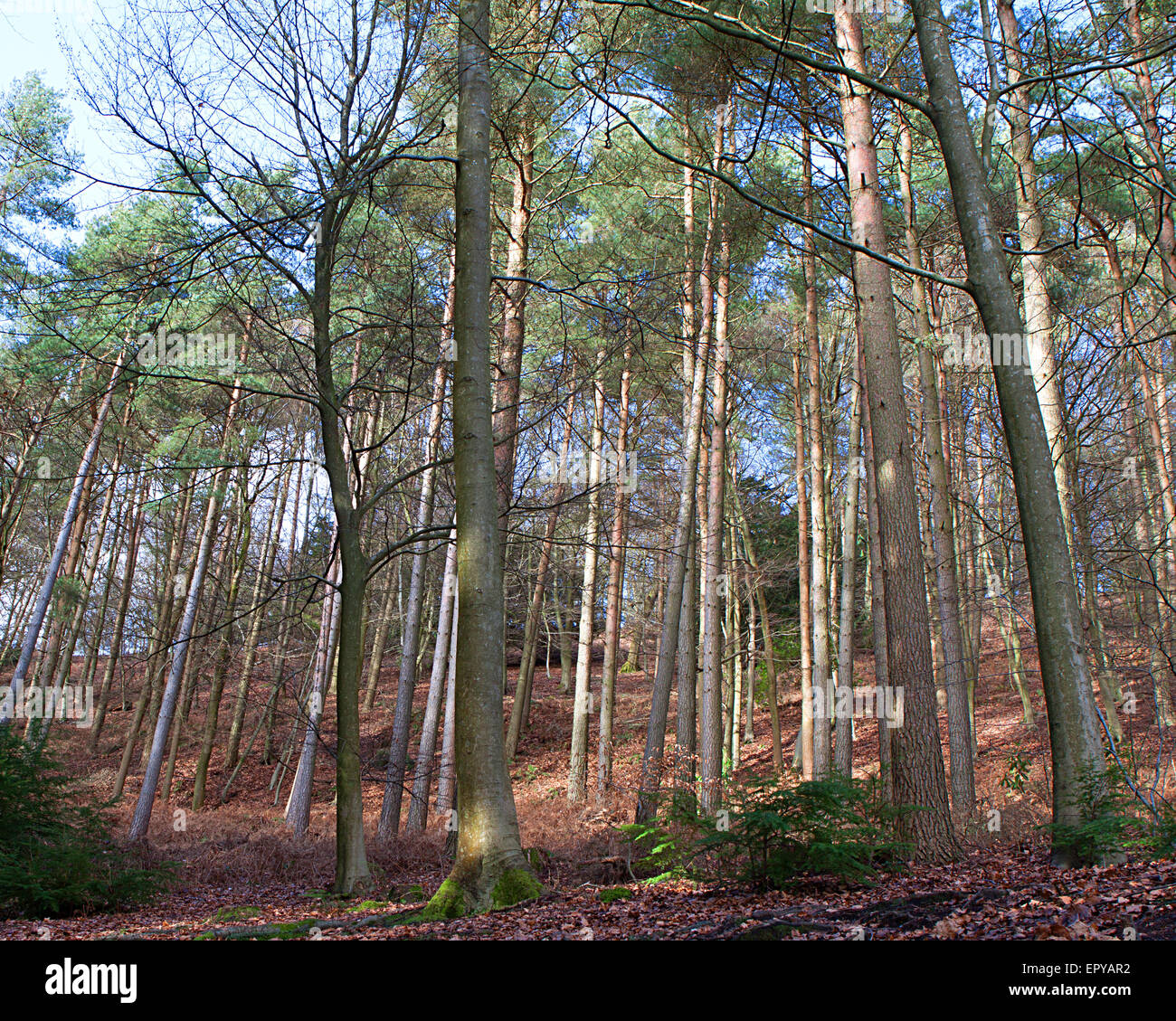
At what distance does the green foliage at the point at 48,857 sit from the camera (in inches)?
249

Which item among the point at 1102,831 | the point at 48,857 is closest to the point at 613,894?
the point at 1102,831

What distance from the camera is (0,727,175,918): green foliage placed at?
6.33 meters

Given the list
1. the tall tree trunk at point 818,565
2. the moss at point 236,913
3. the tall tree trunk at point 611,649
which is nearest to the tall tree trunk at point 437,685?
the tall tree trunk at point 611,649

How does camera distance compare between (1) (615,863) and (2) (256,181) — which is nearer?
(2) (256,181)

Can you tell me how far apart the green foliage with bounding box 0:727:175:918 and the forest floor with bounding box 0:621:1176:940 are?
0.25 metres

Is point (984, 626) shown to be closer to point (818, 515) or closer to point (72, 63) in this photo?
point (818, 515)

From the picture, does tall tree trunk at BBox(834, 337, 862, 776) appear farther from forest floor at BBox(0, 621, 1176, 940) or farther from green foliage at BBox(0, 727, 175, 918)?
green foliage at BBox(0, 727, 175, 918)

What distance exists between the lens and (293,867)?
10.1 metres

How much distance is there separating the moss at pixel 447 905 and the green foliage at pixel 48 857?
3916 mm

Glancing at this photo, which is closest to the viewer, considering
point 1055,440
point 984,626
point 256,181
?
point 256,181

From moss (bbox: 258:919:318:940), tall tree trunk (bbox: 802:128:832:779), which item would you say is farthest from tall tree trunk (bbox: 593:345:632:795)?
moss (bbox: 258:919:318:940)

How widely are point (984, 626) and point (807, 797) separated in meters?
31.8

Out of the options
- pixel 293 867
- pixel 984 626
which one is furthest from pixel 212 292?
pixel 984 626

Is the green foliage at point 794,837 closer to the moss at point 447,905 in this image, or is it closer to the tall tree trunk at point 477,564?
the tall tree trunk at point 477,564
